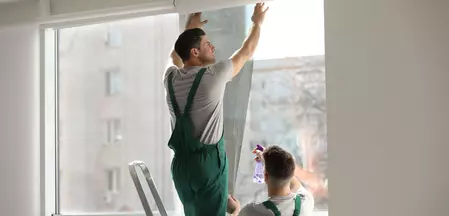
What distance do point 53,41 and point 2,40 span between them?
1.03 ft

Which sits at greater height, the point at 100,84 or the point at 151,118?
the point at 100,84

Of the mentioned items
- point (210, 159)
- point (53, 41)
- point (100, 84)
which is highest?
point (53, 41)

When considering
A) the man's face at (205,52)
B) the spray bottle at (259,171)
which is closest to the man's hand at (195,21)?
the man's face at (205,52)

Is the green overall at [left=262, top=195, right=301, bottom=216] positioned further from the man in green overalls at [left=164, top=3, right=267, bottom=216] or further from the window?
the window

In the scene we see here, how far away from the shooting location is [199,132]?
7.58 ft

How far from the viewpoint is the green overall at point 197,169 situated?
2.28 m

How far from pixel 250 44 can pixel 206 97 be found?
323 millimetres

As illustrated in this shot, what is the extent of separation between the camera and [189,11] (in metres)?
2.70

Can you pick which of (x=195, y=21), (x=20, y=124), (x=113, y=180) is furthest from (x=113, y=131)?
(x=195, y=21)

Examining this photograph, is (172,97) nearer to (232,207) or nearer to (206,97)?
(206,97)

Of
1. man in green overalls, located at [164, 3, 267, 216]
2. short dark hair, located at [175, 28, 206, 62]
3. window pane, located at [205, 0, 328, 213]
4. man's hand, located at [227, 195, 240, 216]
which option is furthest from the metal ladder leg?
short dark hair, located at [175, 28, 206, 62]

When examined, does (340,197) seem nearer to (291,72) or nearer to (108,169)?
(291,72)

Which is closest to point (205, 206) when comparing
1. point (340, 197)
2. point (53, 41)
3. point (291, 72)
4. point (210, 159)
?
point (210, 159)

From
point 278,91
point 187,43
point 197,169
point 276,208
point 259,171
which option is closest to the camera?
point 276,208
